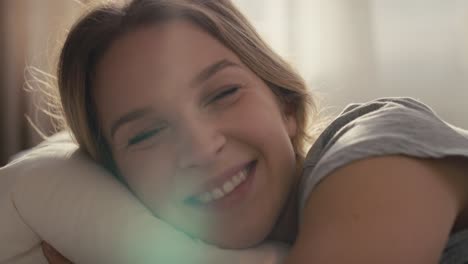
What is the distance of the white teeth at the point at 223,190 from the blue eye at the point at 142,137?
0.36 feet

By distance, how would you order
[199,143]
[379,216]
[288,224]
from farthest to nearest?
[288,224]
[199,143]
[379,216]

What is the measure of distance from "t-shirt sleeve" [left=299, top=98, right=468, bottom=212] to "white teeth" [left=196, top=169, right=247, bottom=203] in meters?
0.09

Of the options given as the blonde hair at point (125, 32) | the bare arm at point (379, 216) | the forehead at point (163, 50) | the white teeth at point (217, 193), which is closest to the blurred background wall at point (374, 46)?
the blonde hair at point (125, 32)

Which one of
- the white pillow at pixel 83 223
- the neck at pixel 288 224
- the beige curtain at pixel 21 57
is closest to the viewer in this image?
the white pillow at pixel 83 223

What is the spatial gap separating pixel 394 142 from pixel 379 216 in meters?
0.09

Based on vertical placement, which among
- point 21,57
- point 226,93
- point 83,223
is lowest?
point 21,57

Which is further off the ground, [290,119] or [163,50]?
[163,50]

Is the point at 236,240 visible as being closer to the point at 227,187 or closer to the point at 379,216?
the point at 227,187

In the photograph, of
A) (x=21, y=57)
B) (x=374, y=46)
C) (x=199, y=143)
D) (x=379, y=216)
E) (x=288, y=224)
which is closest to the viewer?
(x=379, y=216)

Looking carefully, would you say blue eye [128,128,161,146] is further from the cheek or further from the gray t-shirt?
the gray t-shirt

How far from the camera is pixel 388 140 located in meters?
0.59

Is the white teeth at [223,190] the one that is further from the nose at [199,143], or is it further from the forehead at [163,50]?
the forehead at [163,50]

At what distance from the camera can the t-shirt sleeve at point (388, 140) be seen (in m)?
0.59

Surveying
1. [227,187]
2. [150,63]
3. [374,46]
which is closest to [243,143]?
[227,187]
